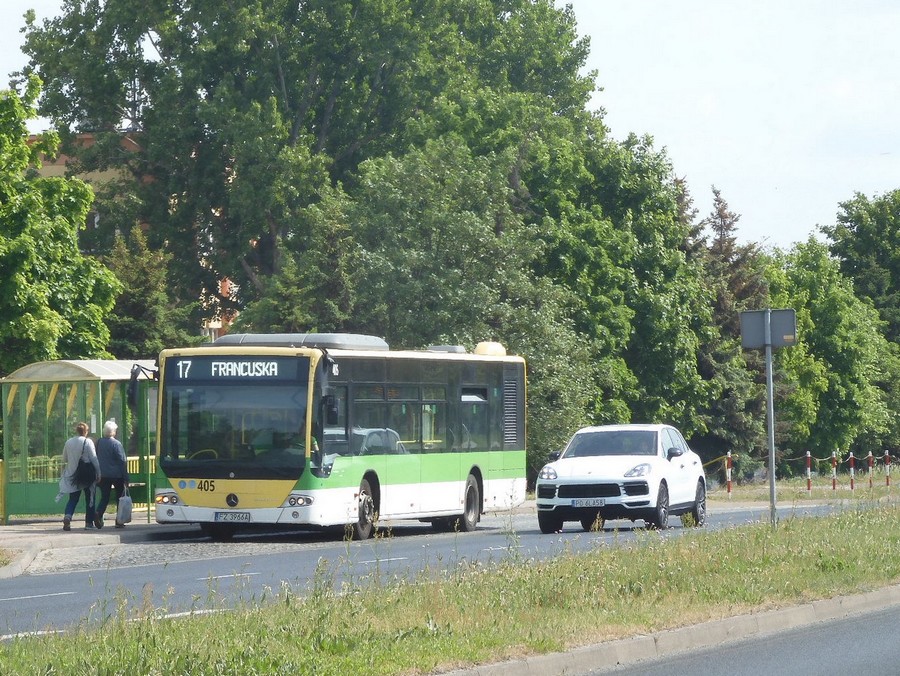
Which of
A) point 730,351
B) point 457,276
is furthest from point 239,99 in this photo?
point 730,351

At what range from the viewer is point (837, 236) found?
91312 mm

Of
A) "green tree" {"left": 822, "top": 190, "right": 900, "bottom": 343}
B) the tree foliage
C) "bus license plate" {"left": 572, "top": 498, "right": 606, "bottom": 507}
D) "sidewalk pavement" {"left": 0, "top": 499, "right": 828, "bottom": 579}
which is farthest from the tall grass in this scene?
"green tree" {"left": 822, "top": 190, "right": 900, "bottom": 343}

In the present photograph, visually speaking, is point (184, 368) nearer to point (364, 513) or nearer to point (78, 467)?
point (78, 467)

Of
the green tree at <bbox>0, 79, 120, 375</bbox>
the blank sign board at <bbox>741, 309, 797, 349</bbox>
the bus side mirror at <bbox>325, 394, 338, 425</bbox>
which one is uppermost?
the green tree at <bbox>0, 79, 120, 375</bbox>

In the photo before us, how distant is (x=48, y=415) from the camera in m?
27.9

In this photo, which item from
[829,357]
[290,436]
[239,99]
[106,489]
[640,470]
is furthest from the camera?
[829,357]

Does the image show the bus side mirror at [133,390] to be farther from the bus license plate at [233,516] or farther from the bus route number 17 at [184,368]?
the bus license plate at [233,516]

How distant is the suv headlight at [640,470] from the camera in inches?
992

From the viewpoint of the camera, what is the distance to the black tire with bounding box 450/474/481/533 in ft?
93.7

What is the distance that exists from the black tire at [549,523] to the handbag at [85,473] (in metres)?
7.02

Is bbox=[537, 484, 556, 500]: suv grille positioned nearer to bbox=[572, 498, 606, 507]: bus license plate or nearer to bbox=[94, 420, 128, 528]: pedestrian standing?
bbox=[572, 498, 606, 507]: bus license plate

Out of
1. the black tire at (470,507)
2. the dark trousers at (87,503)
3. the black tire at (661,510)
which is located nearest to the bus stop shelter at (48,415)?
the dark trousers at (87,503)

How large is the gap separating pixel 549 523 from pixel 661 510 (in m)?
1.71

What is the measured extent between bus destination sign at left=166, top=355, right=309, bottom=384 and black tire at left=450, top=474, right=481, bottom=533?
17.3 feet
